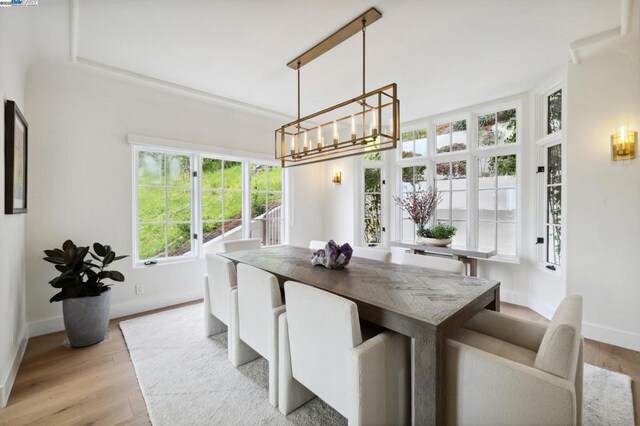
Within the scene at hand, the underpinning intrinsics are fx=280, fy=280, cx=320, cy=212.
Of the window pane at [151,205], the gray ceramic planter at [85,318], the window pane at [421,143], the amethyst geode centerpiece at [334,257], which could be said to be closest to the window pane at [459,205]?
the window pane at [421,143]

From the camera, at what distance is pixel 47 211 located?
2789 millimetres

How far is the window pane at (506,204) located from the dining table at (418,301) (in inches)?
87.8

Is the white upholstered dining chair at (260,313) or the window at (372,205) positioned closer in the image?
the white upholstered dining chair at (260,313)

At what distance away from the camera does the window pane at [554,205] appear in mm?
3139

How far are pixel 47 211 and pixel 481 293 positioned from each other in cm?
388

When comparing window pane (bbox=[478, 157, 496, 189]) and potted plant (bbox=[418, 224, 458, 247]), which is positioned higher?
window pane (bbox=[478, 157, 496, 189])

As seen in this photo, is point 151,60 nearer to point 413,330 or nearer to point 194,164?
point 194,164

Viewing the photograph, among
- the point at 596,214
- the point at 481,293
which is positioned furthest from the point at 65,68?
the point at 596,214

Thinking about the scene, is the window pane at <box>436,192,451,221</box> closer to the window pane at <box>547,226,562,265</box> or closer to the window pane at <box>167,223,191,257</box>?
the window pane at <box>547,226,562,265</box>

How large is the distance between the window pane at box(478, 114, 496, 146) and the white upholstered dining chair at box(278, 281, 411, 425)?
351 centimetres

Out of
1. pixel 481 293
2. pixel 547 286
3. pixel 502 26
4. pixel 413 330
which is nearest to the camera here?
pixel 413 330

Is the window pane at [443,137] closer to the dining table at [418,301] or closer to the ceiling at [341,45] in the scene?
the ceiling at [341,45]

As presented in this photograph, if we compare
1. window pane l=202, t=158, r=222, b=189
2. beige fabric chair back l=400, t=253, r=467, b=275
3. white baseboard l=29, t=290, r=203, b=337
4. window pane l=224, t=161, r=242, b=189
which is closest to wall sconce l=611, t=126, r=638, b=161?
beige fabric chair back l=400, t=253, r=467, b=275

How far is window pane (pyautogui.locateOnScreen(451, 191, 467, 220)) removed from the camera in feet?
13.5
